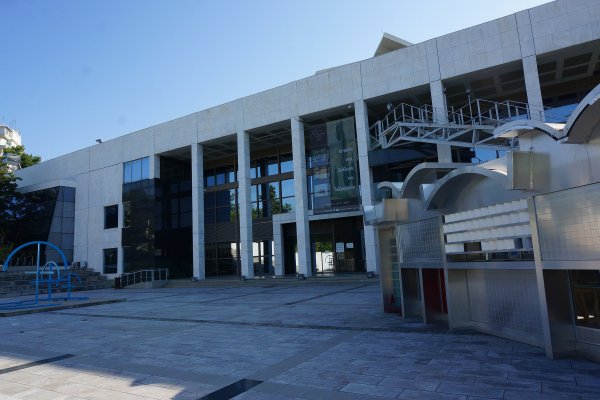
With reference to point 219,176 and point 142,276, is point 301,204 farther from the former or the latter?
point 142,276

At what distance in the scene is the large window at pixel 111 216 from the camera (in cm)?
3897

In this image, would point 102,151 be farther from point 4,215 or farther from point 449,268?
point 449,268

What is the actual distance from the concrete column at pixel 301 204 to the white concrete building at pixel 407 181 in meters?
0.11

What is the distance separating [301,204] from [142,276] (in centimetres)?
1646

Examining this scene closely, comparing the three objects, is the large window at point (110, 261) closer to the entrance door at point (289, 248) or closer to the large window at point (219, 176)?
the large window at point (219, 176)

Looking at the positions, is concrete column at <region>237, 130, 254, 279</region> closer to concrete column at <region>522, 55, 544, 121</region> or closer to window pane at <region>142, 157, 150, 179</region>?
window pane at <region>142, 157, 150, 179</region>

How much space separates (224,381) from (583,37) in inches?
967

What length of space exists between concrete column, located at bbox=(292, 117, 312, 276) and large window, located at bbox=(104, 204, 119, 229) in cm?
2023

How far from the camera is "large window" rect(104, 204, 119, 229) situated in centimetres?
3897

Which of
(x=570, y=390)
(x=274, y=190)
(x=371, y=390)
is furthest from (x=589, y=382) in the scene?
(x=274, y=190)

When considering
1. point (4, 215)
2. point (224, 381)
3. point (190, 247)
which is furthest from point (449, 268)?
point (4, 215)

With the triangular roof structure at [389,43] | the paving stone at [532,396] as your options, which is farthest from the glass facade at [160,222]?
the paving stone at [532,396]

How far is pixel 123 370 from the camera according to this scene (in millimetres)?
7199

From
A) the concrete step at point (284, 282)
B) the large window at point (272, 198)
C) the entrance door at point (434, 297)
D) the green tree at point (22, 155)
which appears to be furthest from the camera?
the green tree at point (22, 155)
